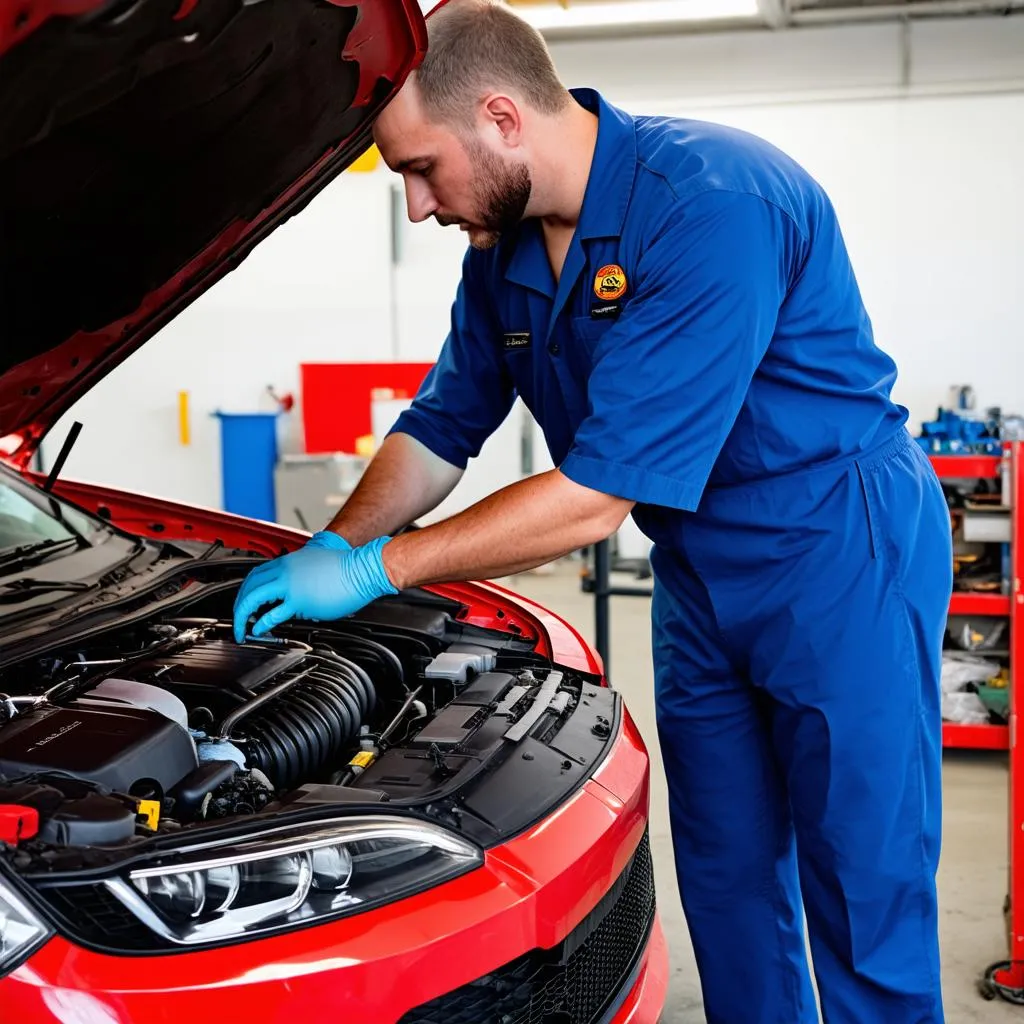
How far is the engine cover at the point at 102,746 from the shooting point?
1.22 metres

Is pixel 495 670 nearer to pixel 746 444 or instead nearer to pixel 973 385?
pixel 746 444

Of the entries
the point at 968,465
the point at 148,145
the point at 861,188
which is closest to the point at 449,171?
the point at 148,145

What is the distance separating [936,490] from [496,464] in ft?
16.6

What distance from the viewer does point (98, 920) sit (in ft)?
3.33

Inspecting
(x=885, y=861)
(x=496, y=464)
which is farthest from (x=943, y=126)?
(x=885, y=861)

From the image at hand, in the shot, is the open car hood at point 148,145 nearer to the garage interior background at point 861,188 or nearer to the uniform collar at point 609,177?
the uniform collar at point 609,177

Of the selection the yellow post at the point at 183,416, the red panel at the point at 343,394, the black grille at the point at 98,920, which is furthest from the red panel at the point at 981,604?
the yellow post at the point at 183,416

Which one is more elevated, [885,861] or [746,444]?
[746,444]

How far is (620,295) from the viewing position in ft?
5.28

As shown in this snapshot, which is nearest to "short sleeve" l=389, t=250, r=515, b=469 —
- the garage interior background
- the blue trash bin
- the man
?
the man

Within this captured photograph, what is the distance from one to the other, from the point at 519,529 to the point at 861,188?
18.4 feet

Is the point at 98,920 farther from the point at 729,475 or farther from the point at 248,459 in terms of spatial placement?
the point at 248,459

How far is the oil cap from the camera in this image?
106cm

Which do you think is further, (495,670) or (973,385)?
(973,385)
